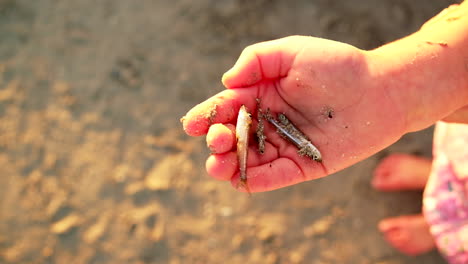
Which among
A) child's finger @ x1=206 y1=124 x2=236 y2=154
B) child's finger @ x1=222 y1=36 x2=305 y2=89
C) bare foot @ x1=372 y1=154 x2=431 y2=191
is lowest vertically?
bare foot @ x1=372 y1=154 x2=431 y2=191

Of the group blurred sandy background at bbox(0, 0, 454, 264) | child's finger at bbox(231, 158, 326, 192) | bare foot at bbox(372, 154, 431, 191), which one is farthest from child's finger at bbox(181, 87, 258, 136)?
bare foot at bbox(372, 154, 431, 191)

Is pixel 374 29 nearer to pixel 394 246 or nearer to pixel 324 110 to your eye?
pixel 324 110

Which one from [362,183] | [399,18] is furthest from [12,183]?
[399,18]

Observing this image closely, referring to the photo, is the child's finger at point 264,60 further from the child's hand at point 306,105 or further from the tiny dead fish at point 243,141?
the tiny dead fish at point 243,141

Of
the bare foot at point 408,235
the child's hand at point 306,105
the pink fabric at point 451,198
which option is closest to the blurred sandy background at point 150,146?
the bare foot at point 408,235

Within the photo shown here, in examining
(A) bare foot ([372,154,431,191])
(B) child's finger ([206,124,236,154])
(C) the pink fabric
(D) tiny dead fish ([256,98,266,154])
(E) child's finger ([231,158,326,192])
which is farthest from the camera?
(A) bare foot ([372,154,431,191])

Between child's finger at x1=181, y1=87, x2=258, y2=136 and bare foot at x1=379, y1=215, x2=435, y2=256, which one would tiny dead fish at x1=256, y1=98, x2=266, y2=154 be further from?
bare foot at x1=379, y1=215, x2=435, y2=256

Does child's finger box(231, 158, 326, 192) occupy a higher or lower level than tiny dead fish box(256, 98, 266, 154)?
lower
